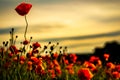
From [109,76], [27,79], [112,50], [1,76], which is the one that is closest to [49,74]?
[27,79]

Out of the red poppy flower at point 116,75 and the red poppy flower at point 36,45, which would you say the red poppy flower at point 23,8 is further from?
the red poppy flower at point 116,75

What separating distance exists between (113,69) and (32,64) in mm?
2401

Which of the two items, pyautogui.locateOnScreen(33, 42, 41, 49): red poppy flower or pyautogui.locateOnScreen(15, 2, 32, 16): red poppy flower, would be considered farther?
pyautogui.locateOnScreen(33, 42, 41, 49): red poppy flower

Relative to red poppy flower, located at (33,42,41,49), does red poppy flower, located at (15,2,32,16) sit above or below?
above

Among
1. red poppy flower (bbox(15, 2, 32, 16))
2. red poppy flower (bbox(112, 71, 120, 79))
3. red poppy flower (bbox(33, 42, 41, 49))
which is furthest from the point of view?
red poppy flower (bbox(112, 71, 120, 79))

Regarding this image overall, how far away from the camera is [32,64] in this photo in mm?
5953

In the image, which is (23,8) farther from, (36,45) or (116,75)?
(116,75)

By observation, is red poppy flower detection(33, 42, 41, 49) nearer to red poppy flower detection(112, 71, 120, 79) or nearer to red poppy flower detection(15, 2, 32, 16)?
red poppy flower detection(15, 2, 32, 16)

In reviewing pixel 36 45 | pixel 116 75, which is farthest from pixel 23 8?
pixel 116 75

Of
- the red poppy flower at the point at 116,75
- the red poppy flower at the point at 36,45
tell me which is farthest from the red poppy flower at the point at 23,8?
the red poppy flower at the point at 116,75

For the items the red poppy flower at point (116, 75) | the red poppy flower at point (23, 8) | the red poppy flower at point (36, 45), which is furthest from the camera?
the red poppy flower at point (116, 75)

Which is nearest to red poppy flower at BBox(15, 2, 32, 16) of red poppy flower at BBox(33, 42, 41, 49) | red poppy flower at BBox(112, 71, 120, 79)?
red poppy flower at BBox(33, 42, 41, 49)

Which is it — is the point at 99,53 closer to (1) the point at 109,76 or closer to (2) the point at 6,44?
(1) the point at 109,76

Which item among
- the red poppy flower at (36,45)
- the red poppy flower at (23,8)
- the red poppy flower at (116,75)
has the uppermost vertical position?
the red poppy flower at (23,8)
